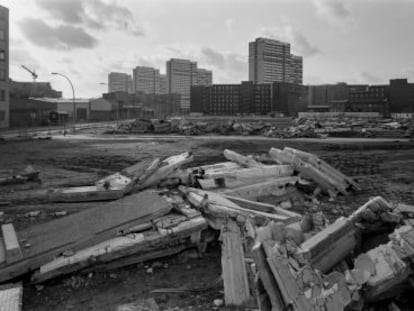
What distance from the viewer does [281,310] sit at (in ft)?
10.7

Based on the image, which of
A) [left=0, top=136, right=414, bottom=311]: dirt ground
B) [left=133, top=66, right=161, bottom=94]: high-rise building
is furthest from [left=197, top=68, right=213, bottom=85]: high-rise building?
[left=0, top=136, right=414, bottom=311]: dirt ground

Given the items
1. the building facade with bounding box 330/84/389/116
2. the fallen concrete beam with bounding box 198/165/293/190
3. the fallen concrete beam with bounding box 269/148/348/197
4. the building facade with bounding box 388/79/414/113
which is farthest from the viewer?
the building facade with bounding box 388/79/414/113

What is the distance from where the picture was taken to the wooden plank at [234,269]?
4328mm

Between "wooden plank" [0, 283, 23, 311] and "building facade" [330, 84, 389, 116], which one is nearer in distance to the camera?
"wooden plank" [0, 283, 23, 311]

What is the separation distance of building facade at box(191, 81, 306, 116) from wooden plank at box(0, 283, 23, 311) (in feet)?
327

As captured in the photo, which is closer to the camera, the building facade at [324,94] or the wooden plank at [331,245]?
the wooden plank at [331,245]

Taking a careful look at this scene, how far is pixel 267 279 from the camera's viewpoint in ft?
11.1

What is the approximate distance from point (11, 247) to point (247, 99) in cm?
9946

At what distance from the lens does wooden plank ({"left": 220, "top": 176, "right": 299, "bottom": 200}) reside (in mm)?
7805

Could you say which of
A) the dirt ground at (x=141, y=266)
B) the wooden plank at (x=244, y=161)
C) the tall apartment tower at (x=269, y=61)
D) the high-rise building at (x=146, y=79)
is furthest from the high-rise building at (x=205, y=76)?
the wooden plank at (x=244, y=161)

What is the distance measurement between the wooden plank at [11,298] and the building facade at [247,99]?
99.7 m

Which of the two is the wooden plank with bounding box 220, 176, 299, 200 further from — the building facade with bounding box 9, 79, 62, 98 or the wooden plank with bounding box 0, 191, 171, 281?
the building facade with bounding box 9, 79, 62, 98

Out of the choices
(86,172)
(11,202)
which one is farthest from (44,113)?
(11,202)

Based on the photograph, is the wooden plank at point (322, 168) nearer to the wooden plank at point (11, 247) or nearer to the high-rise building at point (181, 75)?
the wooden plank at point (11, 247)
